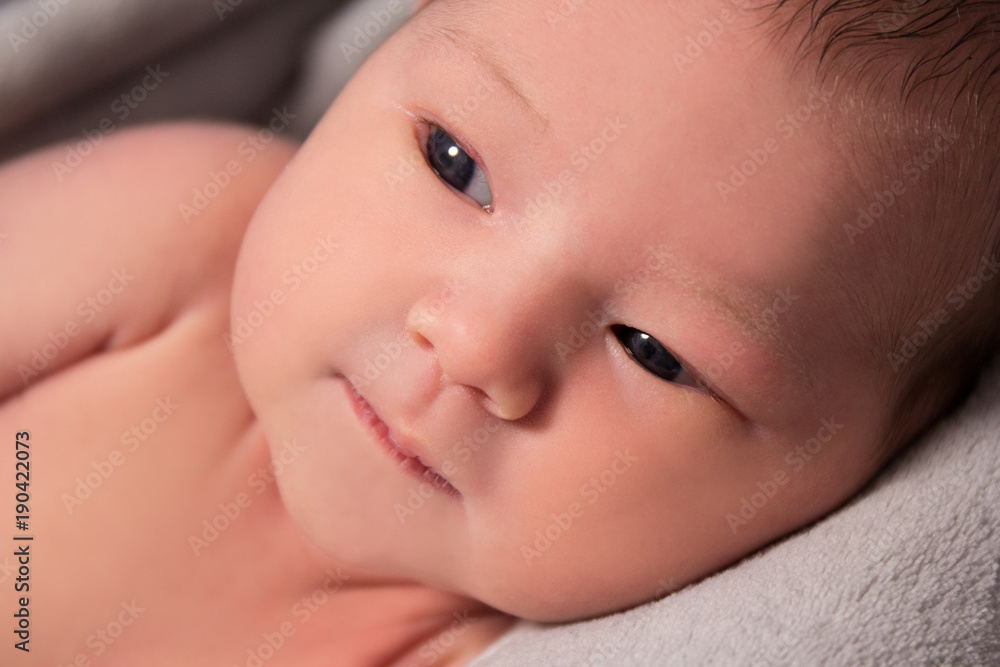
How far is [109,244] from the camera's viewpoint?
1.38m

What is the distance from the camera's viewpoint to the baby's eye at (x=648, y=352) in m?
1.14

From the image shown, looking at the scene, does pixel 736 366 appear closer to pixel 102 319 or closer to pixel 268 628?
pixel 268 628

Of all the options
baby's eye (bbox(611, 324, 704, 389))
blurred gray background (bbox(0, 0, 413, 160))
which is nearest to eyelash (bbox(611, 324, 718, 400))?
baby's eye (bbox(611, 324, 704, 389))

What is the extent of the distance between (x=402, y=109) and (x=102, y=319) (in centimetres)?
57

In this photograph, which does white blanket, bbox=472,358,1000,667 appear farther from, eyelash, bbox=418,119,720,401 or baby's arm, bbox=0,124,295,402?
baby's arm, bbox=0,124,295,402

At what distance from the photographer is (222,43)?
1.67 meters

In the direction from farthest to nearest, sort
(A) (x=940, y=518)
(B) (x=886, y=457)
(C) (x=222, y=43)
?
(C) (x=222, y=43), (B) (x=886, y=457), (A) (x=940, y=518)

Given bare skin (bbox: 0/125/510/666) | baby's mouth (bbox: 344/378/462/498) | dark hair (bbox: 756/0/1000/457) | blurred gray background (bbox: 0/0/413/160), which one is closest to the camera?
dark hair (bbox: 756/0/1000/457)

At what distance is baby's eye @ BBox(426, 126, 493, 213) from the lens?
1.16 metres

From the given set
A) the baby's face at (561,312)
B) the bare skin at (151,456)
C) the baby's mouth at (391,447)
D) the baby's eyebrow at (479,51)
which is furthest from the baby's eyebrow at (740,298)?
the bare skin at (151,456)

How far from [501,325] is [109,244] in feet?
2.22

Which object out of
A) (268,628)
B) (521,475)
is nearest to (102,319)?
(268,628)

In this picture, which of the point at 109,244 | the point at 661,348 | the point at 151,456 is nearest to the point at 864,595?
the point at 661,348

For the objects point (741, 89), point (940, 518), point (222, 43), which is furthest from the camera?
point (222, 43)
